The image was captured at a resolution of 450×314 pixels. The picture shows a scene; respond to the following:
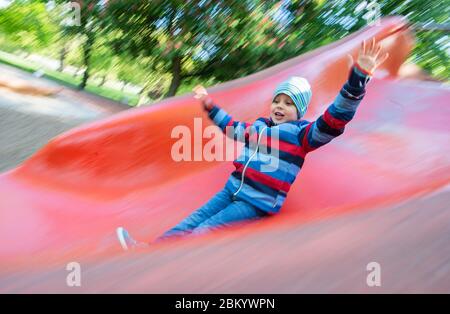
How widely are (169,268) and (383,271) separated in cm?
47

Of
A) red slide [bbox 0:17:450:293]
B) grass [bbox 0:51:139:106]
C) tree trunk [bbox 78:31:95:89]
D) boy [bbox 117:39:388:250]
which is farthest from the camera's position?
grass [bbox 0:51:139:106]

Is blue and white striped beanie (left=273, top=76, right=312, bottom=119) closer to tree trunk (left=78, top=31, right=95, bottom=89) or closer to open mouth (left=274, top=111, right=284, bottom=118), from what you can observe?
open mouth (left=274, top=111, right=284, bottom=118)

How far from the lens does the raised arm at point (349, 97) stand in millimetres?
1328

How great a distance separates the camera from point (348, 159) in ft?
6.52

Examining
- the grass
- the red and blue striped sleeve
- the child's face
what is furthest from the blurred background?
the red and blue striped sleeve

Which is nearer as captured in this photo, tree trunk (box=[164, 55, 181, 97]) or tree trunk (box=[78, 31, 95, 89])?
tree trunk (box=[164, 55, 181, 97])

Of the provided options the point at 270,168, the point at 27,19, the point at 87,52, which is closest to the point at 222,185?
the point at 270,168

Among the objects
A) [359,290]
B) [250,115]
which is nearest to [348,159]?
[250,115]

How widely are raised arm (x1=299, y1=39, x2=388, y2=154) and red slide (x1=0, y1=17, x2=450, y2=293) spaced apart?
0.78 feet

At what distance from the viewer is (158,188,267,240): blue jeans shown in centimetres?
151

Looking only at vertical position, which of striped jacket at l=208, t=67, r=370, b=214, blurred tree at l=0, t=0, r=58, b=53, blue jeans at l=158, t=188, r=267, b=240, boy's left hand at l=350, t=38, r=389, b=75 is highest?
blurred tree at l=0, t=0, r=58, b=53

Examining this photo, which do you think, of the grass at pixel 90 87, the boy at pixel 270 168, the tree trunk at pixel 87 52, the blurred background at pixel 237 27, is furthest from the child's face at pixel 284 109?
the grass at pixel 90 87

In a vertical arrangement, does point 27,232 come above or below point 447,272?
above
